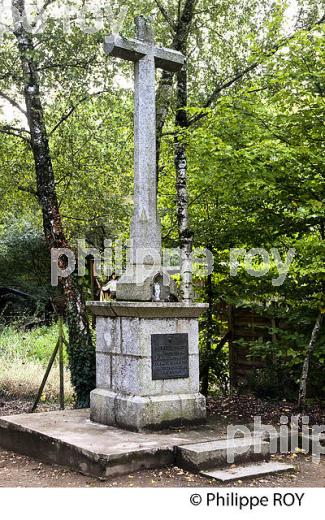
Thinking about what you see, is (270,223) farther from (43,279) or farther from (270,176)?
(43,279)

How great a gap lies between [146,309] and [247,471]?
2057 mm

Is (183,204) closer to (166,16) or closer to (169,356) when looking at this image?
(169,356)

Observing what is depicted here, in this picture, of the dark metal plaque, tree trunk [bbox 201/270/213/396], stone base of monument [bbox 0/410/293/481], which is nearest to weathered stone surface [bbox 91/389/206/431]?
stone base of monument [bbox 0/410/293/481]

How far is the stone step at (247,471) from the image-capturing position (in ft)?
18.7

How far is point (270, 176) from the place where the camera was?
26.0 feet

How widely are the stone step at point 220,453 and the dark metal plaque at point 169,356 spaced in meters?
1.02

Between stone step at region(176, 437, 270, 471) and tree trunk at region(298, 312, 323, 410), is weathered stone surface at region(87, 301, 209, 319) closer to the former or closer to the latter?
stone step at region(176, 437, 270, 471)

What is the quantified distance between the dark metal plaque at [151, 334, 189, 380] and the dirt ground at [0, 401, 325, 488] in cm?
131

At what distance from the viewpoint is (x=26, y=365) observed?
1285 cm

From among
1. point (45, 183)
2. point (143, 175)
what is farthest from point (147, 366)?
point (45, 183)

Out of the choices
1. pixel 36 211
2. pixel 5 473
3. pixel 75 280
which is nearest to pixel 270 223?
pixel 75 280

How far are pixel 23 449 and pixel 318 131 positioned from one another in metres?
5.28

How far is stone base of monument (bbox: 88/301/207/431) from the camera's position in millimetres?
6914

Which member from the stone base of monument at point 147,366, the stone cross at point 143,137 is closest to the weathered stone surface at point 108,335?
the stone base of monument at point 147,366
